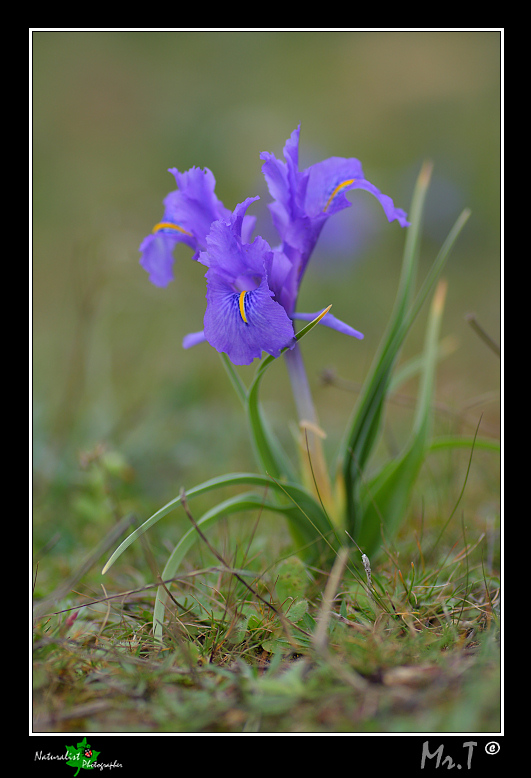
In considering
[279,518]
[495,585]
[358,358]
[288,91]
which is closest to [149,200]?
[288,91]

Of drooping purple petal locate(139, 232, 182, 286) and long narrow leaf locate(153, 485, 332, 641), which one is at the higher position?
drooping purple petal locate(139, 232, 182, 286)

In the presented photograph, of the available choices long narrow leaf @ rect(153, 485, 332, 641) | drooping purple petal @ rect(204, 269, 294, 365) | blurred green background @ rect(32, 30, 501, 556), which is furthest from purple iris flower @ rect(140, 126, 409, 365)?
blurred green background @ rect(32, 30, 501, 556)

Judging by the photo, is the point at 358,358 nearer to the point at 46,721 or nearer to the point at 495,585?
the point at 495,585

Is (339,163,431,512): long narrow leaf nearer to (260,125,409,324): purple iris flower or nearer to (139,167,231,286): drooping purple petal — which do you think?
(260,125,409,324): purple iris flower

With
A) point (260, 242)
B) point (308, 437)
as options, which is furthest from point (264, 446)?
point (260, 242)

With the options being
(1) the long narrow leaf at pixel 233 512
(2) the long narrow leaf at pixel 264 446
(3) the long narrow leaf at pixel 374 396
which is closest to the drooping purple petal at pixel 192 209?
(2) the long narrow leaf at pixel 264 446

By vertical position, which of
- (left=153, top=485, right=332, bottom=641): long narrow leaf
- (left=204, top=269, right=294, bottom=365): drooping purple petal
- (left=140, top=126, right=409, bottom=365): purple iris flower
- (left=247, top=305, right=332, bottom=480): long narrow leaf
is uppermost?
(left=140, top=126, right=409, bottom=365): purple iris flower

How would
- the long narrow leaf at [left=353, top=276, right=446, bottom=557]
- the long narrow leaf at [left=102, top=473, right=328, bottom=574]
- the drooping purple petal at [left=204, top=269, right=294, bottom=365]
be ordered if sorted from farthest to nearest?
1. the long narrow leaf at [left=353, top=276, right=446, bottom=557]
2. the long narrow leaf at [left=102, top=473, right=328, bottom=574]
3. the drooping purple petal at [left=204, top=269, right=294, bottom=365]
